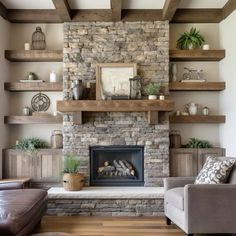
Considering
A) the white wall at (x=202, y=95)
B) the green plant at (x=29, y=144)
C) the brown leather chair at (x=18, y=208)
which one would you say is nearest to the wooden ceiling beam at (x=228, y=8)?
the white wall at (x=202, y=95)

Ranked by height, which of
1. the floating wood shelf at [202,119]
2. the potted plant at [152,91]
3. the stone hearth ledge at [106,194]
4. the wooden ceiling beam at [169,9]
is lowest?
the stone hearth ledge at [106,194]

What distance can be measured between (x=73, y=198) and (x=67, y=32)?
104 inches

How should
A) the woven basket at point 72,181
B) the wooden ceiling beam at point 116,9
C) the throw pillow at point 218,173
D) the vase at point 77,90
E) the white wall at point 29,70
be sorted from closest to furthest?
the throw pillow at point 218,173
the wooden ceiling beam at point 116,9
the woven basket at point 72,181
the vase at point 77,90
the white wall at point 29,70

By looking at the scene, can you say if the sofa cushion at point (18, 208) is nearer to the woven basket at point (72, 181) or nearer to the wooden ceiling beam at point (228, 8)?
the woven basket at point (72, 181)

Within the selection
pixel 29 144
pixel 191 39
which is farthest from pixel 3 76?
pixel 191 39

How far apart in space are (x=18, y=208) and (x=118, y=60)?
3.10m

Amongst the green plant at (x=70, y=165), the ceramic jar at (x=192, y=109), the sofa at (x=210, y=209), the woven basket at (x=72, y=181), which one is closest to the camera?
the sofa at (x=210, y=209)

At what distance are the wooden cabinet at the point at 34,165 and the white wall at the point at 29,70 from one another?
0.40 m

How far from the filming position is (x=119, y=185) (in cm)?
559

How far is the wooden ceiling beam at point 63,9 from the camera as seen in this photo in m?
4.91

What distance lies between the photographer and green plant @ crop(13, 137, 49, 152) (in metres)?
5.63

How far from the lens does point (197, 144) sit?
5.75 m

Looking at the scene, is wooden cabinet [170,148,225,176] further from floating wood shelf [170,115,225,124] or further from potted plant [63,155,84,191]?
potted plant [63,155,84,191]

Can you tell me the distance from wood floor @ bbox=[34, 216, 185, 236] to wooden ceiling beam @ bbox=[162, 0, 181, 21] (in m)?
3.03
